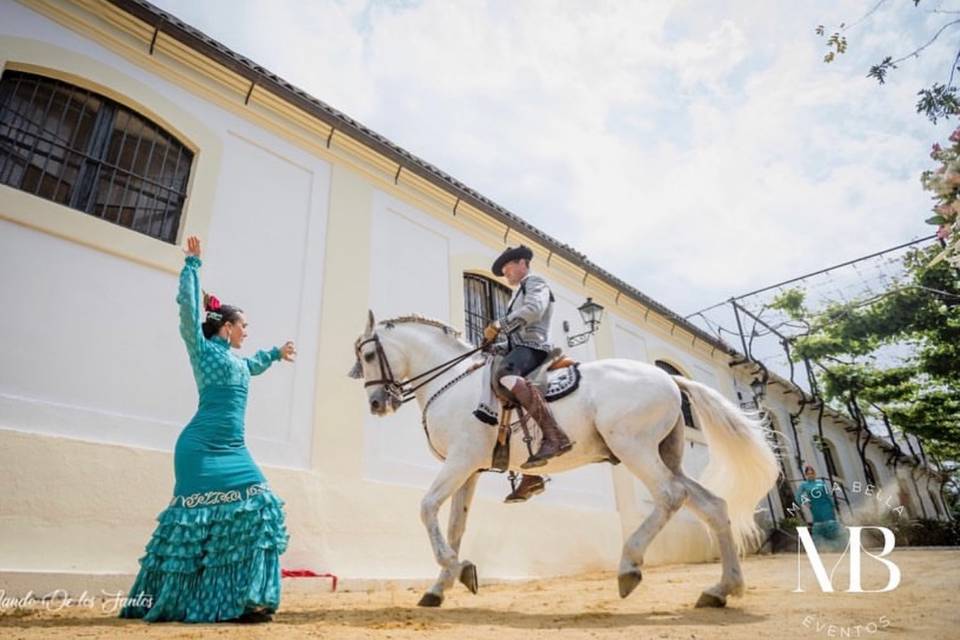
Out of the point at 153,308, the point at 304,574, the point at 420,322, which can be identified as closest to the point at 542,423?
the point at 420,322

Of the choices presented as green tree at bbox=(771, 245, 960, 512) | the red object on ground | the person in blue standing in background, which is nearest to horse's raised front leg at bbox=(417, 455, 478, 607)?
the red object on ground

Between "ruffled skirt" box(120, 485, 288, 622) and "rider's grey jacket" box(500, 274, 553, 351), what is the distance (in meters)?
2.29

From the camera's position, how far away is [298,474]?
560 centimetres

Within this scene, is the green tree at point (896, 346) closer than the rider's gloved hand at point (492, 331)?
No

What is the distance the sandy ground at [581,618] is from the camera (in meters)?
2.58

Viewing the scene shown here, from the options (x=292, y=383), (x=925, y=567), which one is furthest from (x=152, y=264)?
(x=925, y=567)

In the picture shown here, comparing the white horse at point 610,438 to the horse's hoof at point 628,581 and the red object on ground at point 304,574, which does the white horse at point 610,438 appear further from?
the red object on ground at point 304,574

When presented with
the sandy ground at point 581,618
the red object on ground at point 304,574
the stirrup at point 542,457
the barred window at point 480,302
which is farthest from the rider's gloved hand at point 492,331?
the barred window at point 480,302

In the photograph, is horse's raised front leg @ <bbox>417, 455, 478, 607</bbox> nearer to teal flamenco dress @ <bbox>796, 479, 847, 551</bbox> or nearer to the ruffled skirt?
the ruffled skirt

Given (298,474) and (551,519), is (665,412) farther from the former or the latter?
(551,519)

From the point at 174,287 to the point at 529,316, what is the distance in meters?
3.75

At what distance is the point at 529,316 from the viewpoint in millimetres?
4336

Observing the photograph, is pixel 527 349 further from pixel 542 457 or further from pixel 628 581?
pixel 628 581

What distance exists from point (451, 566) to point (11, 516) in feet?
10.8
